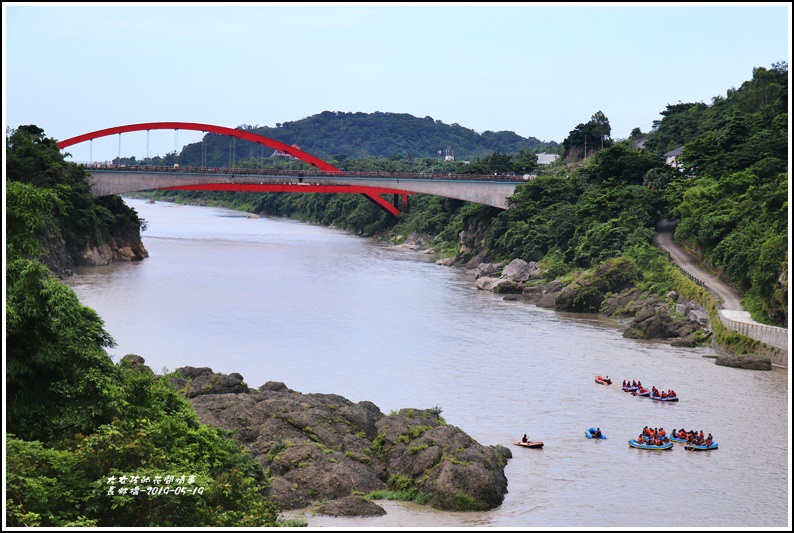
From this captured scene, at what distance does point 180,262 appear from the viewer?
177 feet

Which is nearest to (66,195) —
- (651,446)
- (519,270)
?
(519,270)

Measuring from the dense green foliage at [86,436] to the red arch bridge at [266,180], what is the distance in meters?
43.0

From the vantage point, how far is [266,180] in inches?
2635

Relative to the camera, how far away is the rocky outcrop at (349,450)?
59.2ft

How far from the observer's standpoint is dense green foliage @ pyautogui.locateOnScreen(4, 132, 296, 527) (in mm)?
12254

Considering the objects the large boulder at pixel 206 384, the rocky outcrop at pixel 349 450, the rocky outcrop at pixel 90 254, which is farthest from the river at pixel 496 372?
the large boulder at pixel 206 384

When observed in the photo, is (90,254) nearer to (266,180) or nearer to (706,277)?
(266,180)

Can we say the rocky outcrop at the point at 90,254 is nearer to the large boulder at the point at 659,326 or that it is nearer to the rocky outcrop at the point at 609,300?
the rocky outcrop at the point at 609,300

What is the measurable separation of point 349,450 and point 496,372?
9.54 m

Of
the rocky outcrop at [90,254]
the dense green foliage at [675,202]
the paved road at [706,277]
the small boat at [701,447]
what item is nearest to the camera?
the small boat at [701,447]

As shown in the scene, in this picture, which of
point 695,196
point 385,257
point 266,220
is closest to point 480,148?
point 266,220

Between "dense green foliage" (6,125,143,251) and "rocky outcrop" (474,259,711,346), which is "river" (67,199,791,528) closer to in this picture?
"rocky outcrop" (474,259,711,346)

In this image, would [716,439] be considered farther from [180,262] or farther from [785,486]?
[180,262]

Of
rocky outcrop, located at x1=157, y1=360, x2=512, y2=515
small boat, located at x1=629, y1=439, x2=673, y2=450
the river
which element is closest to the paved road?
the river
